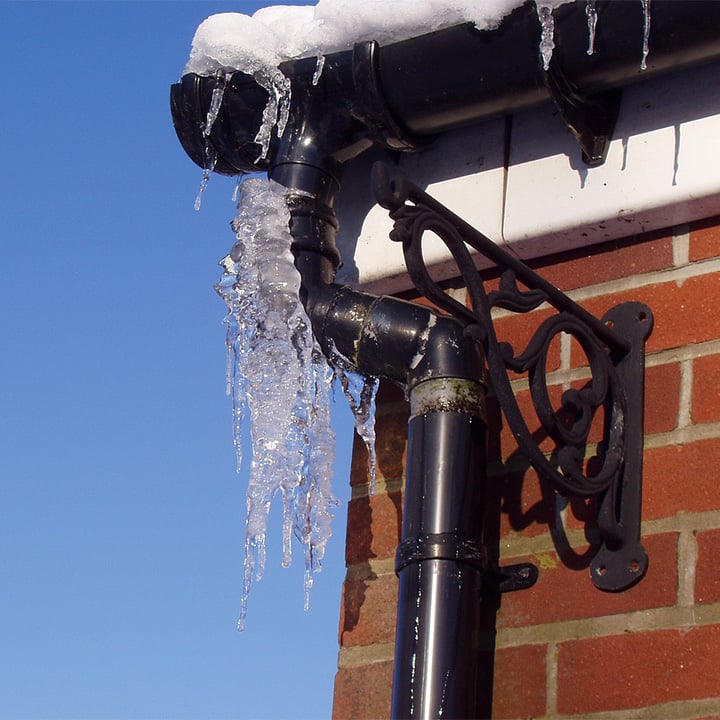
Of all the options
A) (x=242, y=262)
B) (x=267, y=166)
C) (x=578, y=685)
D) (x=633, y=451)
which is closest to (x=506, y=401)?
(x=633, y=451)

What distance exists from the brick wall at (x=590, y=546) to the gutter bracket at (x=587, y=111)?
6.9 inches

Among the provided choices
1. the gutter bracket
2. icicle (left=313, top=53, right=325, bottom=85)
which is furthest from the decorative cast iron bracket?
icicle (left=313, top=53, right=325, bottom=85)

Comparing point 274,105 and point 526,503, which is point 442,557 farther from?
point 274,105

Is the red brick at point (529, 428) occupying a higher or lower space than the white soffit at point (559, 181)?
lower

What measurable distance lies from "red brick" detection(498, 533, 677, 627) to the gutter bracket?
683mm

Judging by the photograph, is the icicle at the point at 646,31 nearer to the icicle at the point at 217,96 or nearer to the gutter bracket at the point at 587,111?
the gutter bracket at the point at 587,111

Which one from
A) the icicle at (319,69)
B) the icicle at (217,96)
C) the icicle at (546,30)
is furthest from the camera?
the icicle at (217,96)

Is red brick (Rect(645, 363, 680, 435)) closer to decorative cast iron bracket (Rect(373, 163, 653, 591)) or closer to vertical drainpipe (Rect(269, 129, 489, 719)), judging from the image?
decorative cast iron bracket (Rect(373, 163, 653, 591))

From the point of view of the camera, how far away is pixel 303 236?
8.70ft

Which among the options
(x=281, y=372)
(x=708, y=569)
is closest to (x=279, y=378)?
(x=281, y=372)

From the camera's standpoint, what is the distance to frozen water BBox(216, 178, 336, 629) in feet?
8.56

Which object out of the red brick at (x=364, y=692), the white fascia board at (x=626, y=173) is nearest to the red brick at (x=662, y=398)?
the white fascia board at (x=626, y=173)

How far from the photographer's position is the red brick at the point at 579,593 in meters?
2.29

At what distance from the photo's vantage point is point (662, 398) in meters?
2.43
